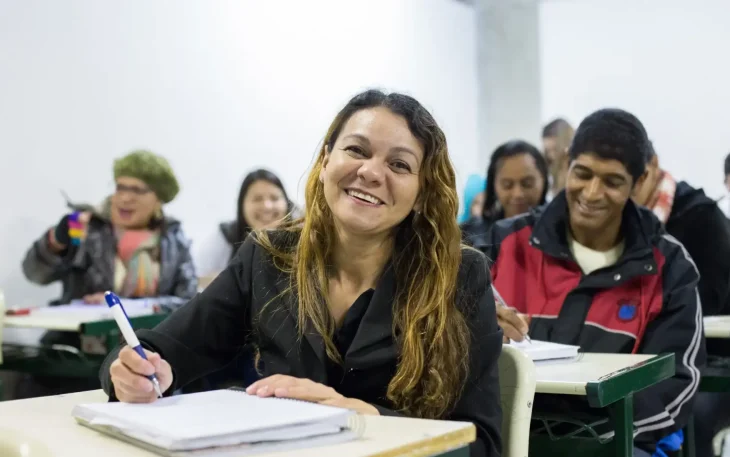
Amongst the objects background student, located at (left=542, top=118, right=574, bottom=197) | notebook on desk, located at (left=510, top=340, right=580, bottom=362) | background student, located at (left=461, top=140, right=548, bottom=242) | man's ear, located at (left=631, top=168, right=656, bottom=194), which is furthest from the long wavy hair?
background student, located at (left=542, top=118, right=574, bottom=197)

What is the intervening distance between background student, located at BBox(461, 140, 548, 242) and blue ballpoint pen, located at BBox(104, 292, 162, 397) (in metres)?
2.33

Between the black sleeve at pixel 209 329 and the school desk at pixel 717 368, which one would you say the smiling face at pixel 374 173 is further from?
the school desk at pixel 717 368

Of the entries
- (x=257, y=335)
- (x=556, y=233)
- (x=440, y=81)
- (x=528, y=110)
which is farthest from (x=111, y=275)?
(x=528, y=110)

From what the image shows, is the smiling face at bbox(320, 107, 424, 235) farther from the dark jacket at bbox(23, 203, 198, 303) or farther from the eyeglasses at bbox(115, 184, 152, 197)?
the eyeglasses at bbox(115, 184, 152, 197)

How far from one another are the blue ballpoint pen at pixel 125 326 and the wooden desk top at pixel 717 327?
5.93 feet

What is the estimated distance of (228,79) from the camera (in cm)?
498

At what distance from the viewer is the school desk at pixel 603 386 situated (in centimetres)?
152

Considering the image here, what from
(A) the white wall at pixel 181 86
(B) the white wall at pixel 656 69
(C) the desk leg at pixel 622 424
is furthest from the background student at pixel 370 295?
(B) the white wall at pixel 656 69

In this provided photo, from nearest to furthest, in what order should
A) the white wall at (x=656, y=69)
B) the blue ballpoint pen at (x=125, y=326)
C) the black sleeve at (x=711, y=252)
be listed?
the blue ballpoint pen at (x=125, y=326) < the black sleeve at (x=711, y=252) < the white wall at (x=656, y=69)

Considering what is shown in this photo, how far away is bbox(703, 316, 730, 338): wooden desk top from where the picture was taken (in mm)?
2424

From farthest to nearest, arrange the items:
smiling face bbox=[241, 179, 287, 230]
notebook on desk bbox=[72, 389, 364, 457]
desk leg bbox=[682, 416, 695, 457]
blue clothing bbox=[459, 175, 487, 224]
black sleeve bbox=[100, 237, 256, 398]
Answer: blue clothing bbox=[459, 175, 487, 224]
smiling face bbox=[241, 179, 287, 230]
desk leg bbox=[682, 416, 695, 457]
black sleeve bbox=[100, 237, 256, 398]
notebook on desk bbox=[72, 389, 364, 457]

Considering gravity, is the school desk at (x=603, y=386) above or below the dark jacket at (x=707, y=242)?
below

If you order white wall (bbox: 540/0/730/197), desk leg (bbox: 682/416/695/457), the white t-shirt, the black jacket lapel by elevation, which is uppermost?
white wall (bbox: 540/0/730/197)

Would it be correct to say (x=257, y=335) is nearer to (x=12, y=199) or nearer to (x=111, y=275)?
(x=111, y=275)
